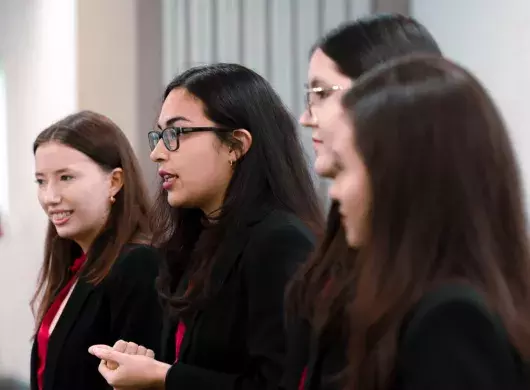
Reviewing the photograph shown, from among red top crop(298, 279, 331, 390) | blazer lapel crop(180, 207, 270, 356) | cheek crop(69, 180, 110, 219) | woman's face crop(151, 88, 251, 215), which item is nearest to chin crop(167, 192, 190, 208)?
woman's face crop(151, 88, 251, 215)

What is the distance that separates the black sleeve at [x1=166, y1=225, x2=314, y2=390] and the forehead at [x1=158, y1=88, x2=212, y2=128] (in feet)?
0.96

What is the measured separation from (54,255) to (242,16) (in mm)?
1244

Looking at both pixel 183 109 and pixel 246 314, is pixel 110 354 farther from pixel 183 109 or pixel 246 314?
pixel 183 109

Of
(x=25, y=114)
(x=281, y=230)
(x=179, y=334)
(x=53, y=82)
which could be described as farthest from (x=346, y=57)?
(x=25, y=114)

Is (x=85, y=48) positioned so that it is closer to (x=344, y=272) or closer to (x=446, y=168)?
(x=344, y=272)

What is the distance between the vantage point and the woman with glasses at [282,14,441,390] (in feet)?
4.02

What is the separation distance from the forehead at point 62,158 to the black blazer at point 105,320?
0.95ft

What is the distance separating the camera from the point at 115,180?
7.09 ft

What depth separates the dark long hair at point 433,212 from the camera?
89cm

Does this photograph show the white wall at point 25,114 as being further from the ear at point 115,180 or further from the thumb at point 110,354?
the thumb at point 110,354

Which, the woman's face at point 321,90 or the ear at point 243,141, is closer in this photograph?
the woman's face at point 321,90

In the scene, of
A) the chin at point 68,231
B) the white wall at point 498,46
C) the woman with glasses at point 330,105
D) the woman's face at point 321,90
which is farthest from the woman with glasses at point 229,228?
the white wall at point 498,46

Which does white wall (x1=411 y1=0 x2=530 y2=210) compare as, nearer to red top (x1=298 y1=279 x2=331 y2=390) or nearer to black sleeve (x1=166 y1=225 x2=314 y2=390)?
black sleeve (x1=166 y1=225 x2=314 y2=390)

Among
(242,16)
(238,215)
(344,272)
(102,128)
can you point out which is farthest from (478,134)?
(242,16)
